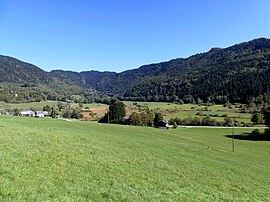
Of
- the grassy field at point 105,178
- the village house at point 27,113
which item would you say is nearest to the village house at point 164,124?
the village house at point 27,113

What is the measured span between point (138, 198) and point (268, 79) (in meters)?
197

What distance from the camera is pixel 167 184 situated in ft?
53.7

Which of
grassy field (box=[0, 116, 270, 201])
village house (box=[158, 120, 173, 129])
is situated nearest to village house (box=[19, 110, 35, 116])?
village house (box=[158, 120, 173, 129])

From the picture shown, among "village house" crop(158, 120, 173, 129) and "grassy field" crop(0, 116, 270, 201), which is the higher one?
"grassy field" crop(0, 116, 270, 201)

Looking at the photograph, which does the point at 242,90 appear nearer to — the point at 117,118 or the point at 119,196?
the point at 117,118

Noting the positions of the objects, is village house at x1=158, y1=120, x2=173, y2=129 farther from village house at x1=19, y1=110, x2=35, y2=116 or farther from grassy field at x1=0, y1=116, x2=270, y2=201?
grassy field at x1=0, y1=116, x2=270, y2=201

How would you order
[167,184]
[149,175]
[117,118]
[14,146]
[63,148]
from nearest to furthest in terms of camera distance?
[167,184], [149,175], [14,146], [63,148], [117,118]

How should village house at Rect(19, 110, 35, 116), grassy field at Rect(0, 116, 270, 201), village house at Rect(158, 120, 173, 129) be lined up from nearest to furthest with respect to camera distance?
grassy field at Rect(0, 116, 270, 201)
village house at Rect(158, 120, 173, 129)
village house at Rect(19, 110, 35, 116)

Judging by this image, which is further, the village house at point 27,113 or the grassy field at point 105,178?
the village house at point 27,113

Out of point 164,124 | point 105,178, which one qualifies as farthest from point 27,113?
point 105,178

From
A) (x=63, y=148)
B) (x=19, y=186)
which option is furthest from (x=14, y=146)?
(x=19, y=186)

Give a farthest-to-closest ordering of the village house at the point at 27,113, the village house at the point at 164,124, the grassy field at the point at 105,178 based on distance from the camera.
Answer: the village house at the point at 27,113 < the village house at the point at 164,124 < the grassy field at the point at 105,178

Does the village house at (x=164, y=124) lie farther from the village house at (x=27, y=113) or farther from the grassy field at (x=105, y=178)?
the grassy field at (x=105, y=178)

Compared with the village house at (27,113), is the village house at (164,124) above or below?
below
